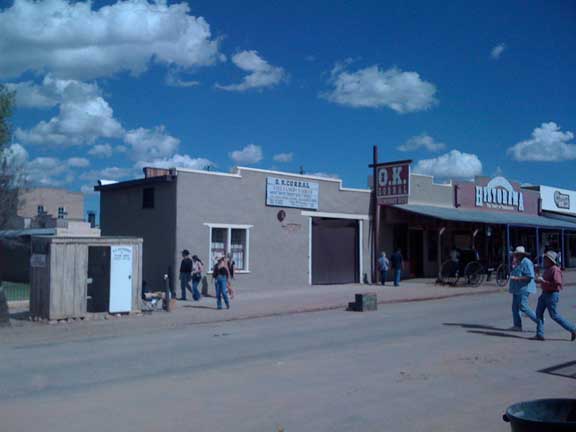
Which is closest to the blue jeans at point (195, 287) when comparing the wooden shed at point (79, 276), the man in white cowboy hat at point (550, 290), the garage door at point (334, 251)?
the wooden shed at point (79, 276)

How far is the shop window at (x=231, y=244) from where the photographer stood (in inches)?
870

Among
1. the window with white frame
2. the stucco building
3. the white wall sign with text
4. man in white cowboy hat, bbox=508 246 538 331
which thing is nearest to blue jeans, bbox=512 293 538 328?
man in white cowboy hat, bbox=508 246 538 331

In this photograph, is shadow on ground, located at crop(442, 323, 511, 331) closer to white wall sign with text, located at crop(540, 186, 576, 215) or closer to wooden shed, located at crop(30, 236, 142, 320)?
wooden shed, located at crop(30, 236, 142, 320)

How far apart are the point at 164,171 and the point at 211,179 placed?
14.9ft

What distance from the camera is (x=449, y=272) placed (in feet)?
87.2

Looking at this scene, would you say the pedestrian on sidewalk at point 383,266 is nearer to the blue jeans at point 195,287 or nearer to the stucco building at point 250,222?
the stucco building at point 250,222

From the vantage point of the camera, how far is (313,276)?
25359 millimetres

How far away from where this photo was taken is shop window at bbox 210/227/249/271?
2211 centimetres

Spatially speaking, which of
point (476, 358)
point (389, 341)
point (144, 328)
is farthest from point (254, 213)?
point (476, 358)

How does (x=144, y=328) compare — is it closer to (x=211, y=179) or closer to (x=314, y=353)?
(x=314, y=353)

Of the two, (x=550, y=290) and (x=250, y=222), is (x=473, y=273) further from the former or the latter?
(x=550, y=290)

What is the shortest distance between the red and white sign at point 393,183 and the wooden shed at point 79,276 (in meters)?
13.1

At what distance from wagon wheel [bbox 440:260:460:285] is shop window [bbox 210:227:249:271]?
8.51 metres

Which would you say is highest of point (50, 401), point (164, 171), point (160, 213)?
point (164, 171)
